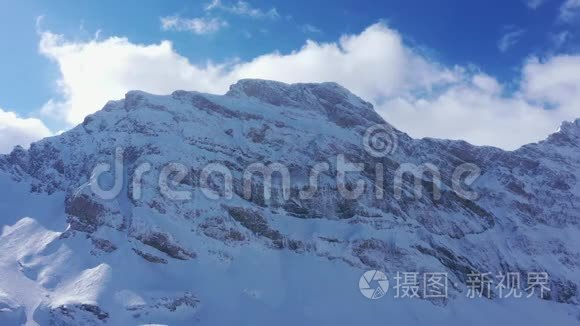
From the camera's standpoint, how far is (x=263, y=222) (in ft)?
367

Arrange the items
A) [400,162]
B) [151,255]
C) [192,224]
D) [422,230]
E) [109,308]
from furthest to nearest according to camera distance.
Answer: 1. [400,162]
2. [422,230]
3. [192,224]
4. [151,255]
5. [109,308]

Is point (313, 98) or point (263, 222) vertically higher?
point (313, 98)

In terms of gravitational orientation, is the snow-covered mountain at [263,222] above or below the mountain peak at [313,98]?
below

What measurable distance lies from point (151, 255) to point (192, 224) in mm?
9963

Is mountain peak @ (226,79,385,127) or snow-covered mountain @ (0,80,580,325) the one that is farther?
mountain peak @ (226,79,385,127)

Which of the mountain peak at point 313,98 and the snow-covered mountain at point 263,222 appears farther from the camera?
the mountain peak at point 313,98

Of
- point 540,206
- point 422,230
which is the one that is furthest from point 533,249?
point 422,230

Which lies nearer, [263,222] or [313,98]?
[263,222]

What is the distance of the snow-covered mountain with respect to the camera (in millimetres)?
93500

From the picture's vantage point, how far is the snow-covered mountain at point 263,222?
307 ft

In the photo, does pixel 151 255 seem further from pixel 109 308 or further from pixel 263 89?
pixel 263 89

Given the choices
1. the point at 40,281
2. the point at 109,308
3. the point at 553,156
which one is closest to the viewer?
the point at 109,308

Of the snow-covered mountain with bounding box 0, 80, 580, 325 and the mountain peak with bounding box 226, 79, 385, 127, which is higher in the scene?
the mountain peak with bounding box 226, 79, 385, 127

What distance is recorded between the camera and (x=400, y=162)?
142m
